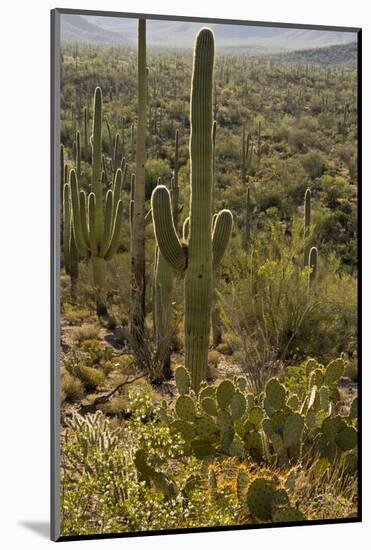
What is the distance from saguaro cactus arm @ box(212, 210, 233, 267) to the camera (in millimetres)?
9688

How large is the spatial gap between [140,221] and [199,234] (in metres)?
0.44

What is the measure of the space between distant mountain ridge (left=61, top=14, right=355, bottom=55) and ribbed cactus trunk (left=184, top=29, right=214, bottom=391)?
0.12m

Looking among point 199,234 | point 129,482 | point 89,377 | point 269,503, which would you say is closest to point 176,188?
point 199,234

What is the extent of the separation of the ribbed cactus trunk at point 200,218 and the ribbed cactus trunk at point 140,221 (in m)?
0.35

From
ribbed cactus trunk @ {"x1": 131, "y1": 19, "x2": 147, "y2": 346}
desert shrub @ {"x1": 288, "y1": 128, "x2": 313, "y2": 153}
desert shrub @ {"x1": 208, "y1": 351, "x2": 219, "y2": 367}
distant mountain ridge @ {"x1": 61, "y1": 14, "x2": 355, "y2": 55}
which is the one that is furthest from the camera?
desert shrub @ {"x1": 288, "y1": 128, "x2": 313, "y2": 153}

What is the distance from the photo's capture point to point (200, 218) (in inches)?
381

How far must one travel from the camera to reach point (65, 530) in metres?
9.20

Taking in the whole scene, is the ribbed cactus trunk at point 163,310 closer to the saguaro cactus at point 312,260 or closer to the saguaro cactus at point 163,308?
the saguaro cactus at point 163,308

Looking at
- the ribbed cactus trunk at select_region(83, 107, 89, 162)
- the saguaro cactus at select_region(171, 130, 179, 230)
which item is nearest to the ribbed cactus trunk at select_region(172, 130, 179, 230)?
the saguaro cactus at select_region(171, 130, 179, 230)

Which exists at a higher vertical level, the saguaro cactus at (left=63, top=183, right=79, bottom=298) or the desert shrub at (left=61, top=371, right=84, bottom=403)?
the saguaro cactus at (left=63, top=183, right=79, bottom=298)

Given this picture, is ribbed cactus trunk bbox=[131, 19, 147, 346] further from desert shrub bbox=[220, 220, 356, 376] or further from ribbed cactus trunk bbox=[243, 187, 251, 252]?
ribbed cactus trunk bbox=[243, 187, 251, 252]

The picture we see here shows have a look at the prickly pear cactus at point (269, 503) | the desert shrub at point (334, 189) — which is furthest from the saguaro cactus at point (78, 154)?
the prickly pear cactus at point (269, 503)

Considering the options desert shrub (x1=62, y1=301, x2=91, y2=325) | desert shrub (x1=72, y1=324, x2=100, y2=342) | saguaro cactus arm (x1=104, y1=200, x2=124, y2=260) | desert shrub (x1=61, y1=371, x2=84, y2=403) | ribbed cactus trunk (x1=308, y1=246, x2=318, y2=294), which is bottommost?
desert shrub (x1=61, y1=371, x2=84, y2=403)

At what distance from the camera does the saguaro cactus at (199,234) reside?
31.6ft
